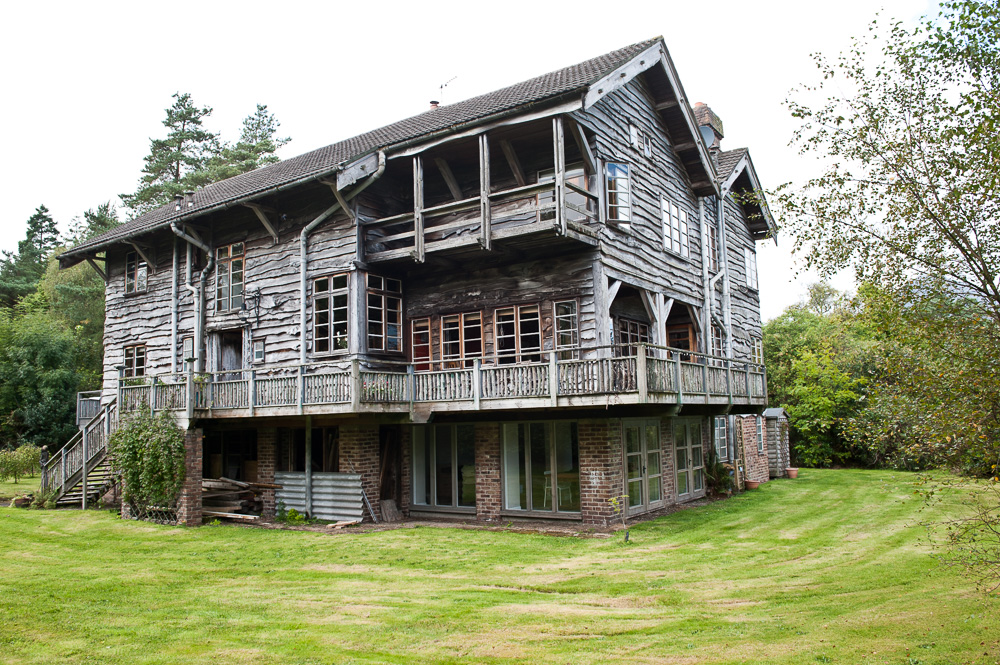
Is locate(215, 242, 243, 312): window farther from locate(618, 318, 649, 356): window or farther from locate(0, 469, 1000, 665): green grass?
locate(618, 318, 649, 356): window

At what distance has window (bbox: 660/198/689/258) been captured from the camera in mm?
19938

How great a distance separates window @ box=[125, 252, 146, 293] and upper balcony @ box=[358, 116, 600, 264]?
9865 mm

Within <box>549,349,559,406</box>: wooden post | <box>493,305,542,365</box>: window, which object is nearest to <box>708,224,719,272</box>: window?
<box>493,305,542,365</box>: window

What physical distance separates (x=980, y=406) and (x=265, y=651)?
24.2 feet

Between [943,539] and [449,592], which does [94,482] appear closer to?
[449,592]

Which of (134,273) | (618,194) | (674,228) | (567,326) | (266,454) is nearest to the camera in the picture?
(567,326)

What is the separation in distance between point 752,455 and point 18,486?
26021mm

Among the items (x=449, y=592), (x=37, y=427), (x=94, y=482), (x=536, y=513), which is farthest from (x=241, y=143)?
(x=449, y=592)

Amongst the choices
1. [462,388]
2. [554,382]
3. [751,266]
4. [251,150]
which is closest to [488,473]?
[462,388]

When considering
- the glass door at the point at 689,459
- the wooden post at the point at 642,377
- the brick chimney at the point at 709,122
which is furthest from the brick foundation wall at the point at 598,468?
the brick chimney at the point at 709,122

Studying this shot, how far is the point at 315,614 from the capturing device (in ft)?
29.2

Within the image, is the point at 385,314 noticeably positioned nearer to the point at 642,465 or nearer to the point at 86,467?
the point at 642,465

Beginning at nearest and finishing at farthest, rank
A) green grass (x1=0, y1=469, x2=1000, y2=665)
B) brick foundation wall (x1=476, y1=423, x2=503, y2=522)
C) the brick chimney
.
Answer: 1. green grass (x1=0, y1=469, x2=1000, y2=665)
2. brick foundation wall (x1=476, y1=423, x2=503, y2=522)
3. the brick chimney

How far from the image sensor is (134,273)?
78.2 feet
